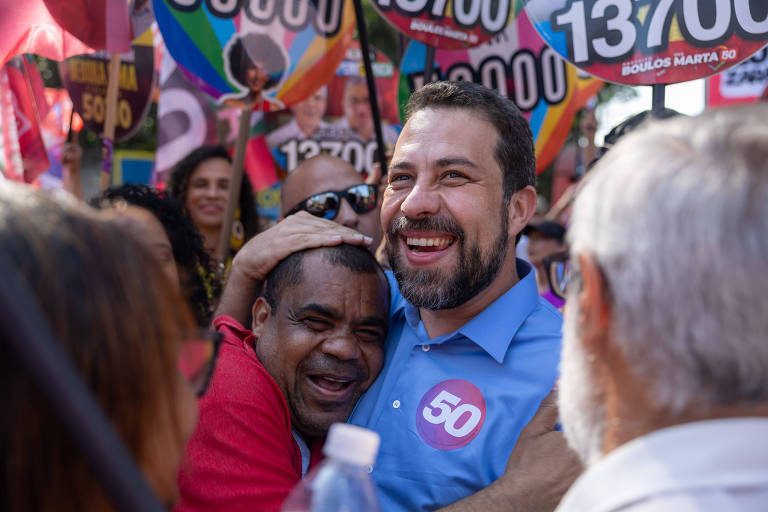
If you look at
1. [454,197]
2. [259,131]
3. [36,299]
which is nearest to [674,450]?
[36,299]

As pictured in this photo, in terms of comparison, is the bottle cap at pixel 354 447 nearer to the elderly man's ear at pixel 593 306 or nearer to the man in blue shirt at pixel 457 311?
the elderly man's ear at pixel 593 306

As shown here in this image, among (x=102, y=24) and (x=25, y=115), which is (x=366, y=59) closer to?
(x=102, y=24)

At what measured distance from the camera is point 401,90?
16.2ft

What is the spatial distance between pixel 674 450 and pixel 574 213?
44 centimetres

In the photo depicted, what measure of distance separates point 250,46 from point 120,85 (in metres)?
1.39

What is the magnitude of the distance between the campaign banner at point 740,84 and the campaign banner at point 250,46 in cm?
320

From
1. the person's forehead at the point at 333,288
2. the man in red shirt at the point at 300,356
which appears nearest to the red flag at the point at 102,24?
the man in red shirt at the point at 300,356

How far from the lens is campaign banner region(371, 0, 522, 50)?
360 cm

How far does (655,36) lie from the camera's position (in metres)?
2.57

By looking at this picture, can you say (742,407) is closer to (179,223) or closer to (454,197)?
(454,197)

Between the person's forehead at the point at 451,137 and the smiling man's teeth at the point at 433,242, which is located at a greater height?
the person's forehead at the point at 451,137

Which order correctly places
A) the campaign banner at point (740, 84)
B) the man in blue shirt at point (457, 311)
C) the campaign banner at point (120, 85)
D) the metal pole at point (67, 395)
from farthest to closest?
the campaign banner at point (740, 84) < the campaign banner at point (120, 85) < the man in blue shirt at point (457, 311) < the metal pole at point (67, 395)

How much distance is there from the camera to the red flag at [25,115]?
14.4 ft

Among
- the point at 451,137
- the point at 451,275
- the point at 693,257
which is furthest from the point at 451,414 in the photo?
the point at 693,257
